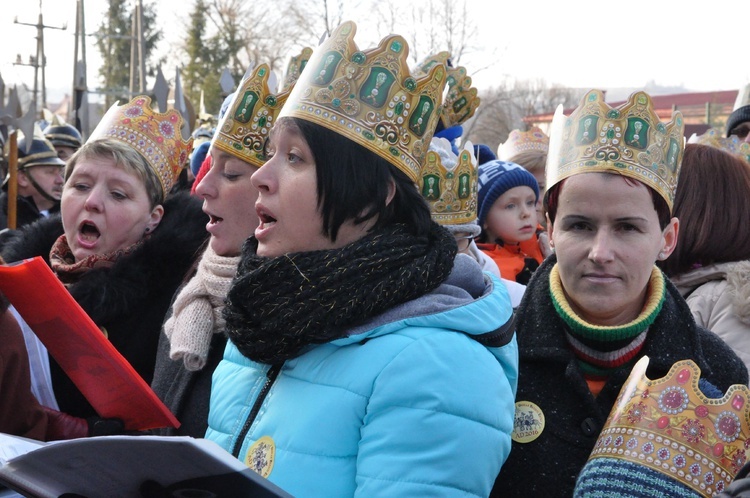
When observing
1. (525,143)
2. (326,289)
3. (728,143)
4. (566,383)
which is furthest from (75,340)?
(525,143)

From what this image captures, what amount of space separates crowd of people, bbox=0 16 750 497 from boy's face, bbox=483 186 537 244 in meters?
1.92

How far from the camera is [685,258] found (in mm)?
3227

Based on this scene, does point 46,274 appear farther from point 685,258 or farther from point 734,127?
point 734,127

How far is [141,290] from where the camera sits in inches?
130

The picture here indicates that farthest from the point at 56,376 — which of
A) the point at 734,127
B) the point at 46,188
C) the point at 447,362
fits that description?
the point at 734,127

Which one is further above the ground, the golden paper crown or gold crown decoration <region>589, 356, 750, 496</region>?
the golden paper crown

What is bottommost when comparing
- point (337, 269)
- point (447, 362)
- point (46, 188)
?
point (46, 188)

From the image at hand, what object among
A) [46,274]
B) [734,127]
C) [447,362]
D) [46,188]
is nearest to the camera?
[447,362]

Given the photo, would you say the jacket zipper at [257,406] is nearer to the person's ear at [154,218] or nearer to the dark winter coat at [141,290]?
the dark winter coat at [141,290]

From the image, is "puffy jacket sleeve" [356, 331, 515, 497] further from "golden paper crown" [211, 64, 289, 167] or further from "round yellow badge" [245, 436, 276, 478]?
"golden paper crown" [211, 64, 289, 167]

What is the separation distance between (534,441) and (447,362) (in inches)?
23.0

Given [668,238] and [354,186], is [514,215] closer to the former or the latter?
[668,238]

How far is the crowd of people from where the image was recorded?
1.87 metres

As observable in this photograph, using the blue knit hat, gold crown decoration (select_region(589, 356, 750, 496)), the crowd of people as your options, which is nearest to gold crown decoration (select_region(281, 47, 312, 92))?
the crowd of people
